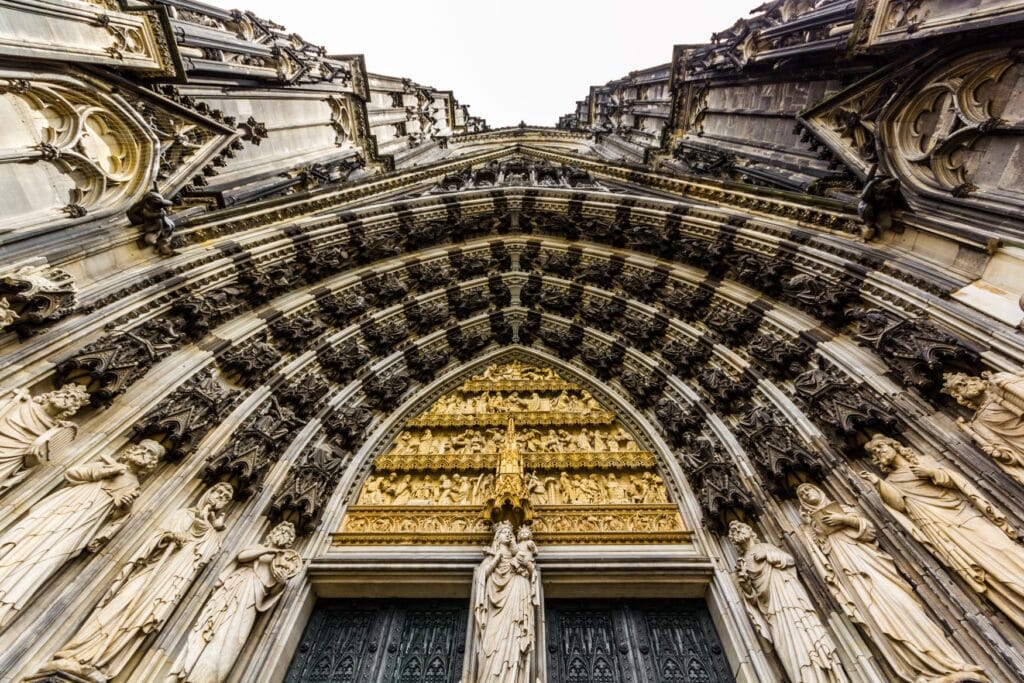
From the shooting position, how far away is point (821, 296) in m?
4.77

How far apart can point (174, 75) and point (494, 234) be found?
5519 mm

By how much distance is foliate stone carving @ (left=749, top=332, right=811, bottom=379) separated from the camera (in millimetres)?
4727

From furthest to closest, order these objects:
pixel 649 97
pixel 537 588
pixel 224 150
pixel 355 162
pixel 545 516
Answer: pixel 649 97
pixel 355 162
pixel 224 150
pixel 545 516
pixel 537 588

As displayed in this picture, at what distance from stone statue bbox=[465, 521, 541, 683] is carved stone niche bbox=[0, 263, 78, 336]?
421 cm

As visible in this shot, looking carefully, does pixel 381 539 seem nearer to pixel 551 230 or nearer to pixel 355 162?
pixel 551 230

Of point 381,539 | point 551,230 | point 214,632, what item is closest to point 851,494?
point 381,539

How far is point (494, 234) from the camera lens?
358 inches

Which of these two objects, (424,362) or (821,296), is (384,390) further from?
(821,296)

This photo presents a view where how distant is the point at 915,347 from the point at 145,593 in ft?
20.1

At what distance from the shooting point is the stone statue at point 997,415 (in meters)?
2.70

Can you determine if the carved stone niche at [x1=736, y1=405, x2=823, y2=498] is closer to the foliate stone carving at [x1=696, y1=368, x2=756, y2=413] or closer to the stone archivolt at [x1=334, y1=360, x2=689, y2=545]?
the foliate stone carving at [x1=696, y1=368, x2=756, y2=413]

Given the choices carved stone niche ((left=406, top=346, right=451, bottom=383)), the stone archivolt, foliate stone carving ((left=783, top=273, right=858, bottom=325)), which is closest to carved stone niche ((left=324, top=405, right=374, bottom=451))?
the stone archivolt

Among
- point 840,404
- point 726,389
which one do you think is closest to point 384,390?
point 726,389

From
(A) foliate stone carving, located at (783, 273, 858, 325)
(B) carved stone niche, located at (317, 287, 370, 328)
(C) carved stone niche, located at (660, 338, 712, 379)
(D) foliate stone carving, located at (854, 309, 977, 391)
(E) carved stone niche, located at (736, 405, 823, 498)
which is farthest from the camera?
(B) carved stone niche, located at (317, 287, 370, 328)
